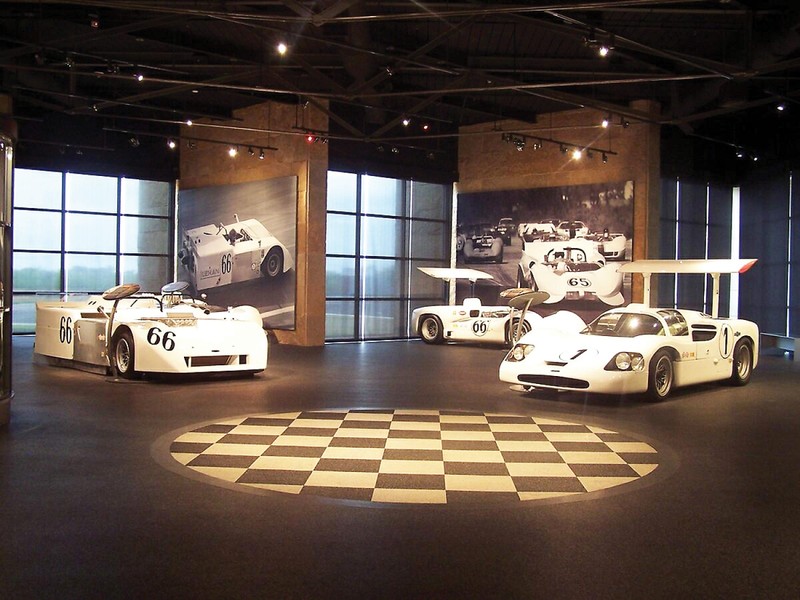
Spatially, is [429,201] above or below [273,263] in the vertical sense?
above

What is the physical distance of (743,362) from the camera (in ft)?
37.0

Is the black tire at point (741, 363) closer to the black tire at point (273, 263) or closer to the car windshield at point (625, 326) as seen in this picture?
the car windshield at point (625, 326)

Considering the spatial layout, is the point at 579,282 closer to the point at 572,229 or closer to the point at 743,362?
the point at 572,229

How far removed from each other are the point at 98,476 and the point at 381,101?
13012mm

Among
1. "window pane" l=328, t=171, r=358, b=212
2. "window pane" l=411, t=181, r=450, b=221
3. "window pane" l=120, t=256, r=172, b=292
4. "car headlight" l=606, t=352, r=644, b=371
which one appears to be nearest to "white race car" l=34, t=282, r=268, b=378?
"car headlight" l=606, t=352, r=644, b=371

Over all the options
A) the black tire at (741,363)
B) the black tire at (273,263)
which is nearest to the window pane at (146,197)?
the black tire at (273,263)

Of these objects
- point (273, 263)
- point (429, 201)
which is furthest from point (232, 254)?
point (429, 201)

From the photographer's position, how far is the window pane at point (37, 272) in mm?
19781

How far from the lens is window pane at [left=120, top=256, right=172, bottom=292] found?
20.9 m

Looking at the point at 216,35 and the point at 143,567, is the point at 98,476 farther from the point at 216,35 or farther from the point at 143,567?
the point at 216,35

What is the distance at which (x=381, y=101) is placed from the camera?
17.0 metres

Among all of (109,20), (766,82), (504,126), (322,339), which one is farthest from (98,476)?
(504,126)

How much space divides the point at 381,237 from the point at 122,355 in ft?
34.2

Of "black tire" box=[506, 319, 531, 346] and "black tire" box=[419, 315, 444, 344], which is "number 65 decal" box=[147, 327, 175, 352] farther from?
"black tire" box=[419, 315, 444, 344]
